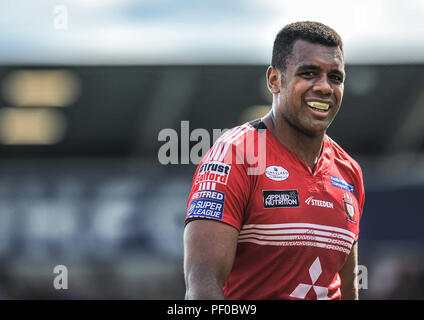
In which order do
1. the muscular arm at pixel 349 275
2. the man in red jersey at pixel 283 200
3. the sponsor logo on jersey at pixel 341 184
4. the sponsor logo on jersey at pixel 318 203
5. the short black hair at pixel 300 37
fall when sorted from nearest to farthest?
the man in red jersey at pixel 283 200, the sponsor logo on jersey at pixel 318 203, the short black hair at pixel 300 37, the sponsor logo on jersey at pixel 341 184, the muscular arm at pixel 349 275

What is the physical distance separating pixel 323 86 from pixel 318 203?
56 cm

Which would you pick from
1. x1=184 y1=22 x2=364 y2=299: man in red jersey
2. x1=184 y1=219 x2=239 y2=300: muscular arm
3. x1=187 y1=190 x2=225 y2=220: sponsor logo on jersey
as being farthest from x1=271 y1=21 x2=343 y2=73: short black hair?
x1=184 y1=219 x2=239 y2=300: muscular arm

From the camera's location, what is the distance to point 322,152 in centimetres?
344

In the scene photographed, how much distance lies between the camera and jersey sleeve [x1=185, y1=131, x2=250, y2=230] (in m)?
2.84

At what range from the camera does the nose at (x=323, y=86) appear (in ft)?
10.4

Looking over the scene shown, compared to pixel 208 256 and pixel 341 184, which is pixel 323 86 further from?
pixel 208 256

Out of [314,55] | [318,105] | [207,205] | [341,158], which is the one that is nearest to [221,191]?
[207,205]

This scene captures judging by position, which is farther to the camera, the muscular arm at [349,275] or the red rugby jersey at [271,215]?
the muscular arm at [349,275]

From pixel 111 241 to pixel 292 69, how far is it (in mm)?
8093

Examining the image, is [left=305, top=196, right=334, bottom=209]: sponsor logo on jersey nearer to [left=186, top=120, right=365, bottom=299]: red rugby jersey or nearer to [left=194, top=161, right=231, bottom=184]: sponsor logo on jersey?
[left=186, top=120, right=365, bottom=299]: red rugby jersey

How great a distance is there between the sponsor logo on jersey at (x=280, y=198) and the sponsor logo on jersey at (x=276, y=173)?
0.23 ft

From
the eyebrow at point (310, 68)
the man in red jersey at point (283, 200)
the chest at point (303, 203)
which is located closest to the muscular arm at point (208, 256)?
the man in red jersey at point (283, 200)

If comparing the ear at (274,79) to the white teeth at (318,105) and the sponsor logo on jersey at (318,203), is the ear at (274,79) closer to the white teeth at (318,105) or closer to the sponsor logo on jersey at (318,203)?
the white teeth at (318,105)

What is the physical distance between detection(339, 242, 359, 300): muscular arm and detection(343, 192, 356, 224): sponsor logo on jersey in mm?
225
